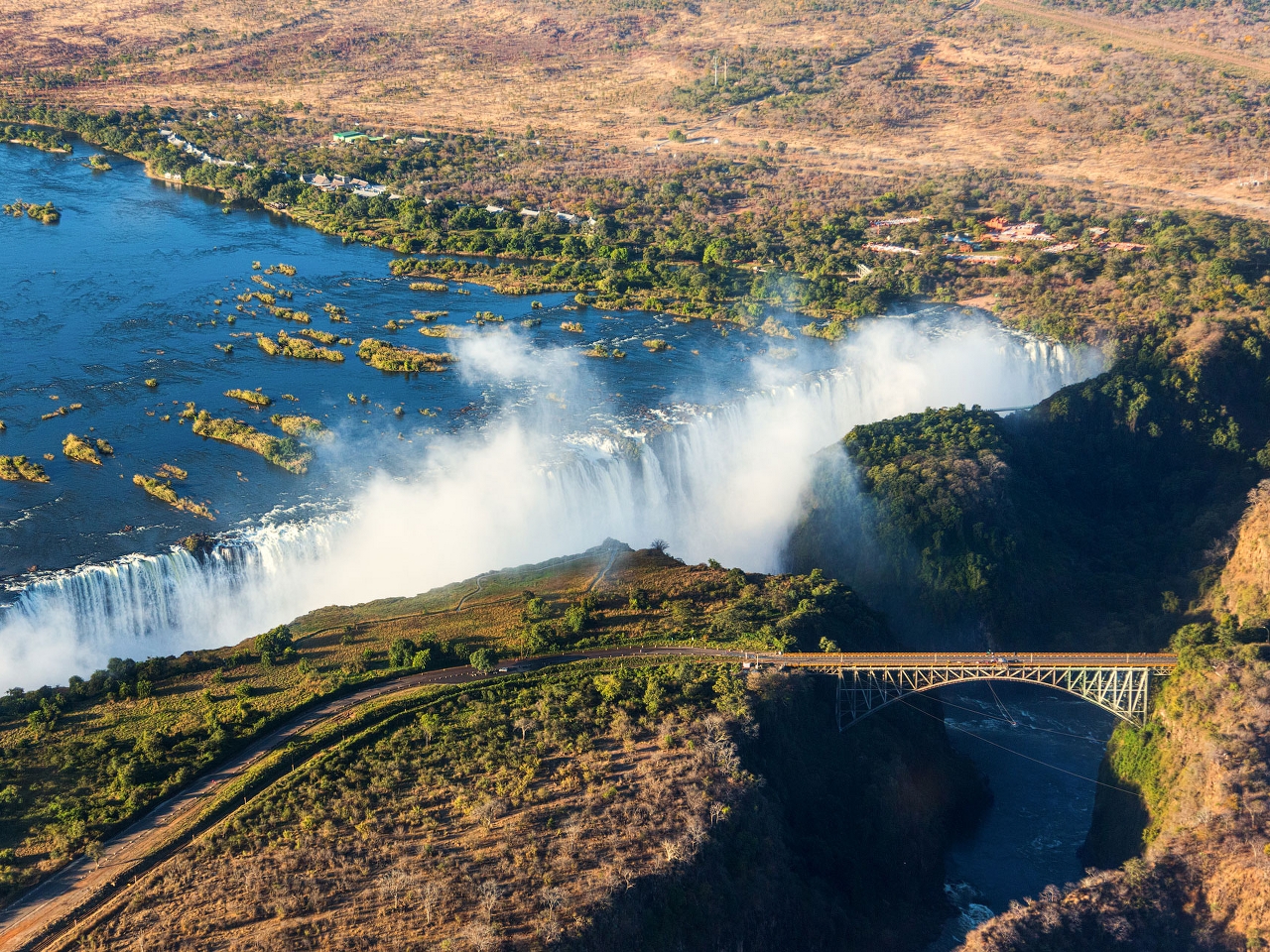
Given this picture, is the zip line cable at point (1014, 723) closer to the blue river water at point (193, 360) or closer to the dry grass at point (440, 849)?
the dry grass at point (440, 849)

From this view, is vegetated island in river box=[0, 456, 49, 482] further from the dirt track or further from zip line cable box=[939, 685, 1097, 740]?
the dirt track

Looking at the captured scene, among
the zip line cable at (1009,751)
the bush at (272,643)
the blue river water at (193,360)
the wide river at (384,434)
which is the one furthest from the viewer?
the blue river water at (193,360)

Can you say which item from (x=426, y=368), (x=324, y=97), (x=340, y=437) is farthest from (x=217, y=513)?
(x=324, y=97)

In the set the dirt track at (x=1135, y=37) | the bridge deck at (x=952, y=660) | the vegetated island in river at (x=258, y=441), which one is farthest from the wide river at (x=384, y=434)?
the dirt track at (x=1135, y=37)

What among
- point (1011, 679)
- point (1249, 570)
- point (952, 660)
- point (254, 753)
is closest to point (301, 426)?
point (254, 753)

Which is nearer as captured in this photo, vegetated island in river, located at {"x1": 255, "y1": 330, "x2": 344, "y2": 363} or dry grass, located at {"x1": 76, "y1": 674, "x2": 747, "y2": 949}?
dry grass, located at {"x1": 76, "y1": 674, "x2": 747, "y2": 949}

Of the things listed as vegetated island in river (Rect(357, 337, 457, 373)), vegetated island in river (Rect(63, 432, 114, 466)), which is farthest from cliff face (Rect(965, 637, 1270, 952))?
vegetated island in river (Rect(63, 432, 114, 466))

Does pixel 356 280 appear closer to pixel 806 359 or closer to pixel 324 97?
pixel 806 359
